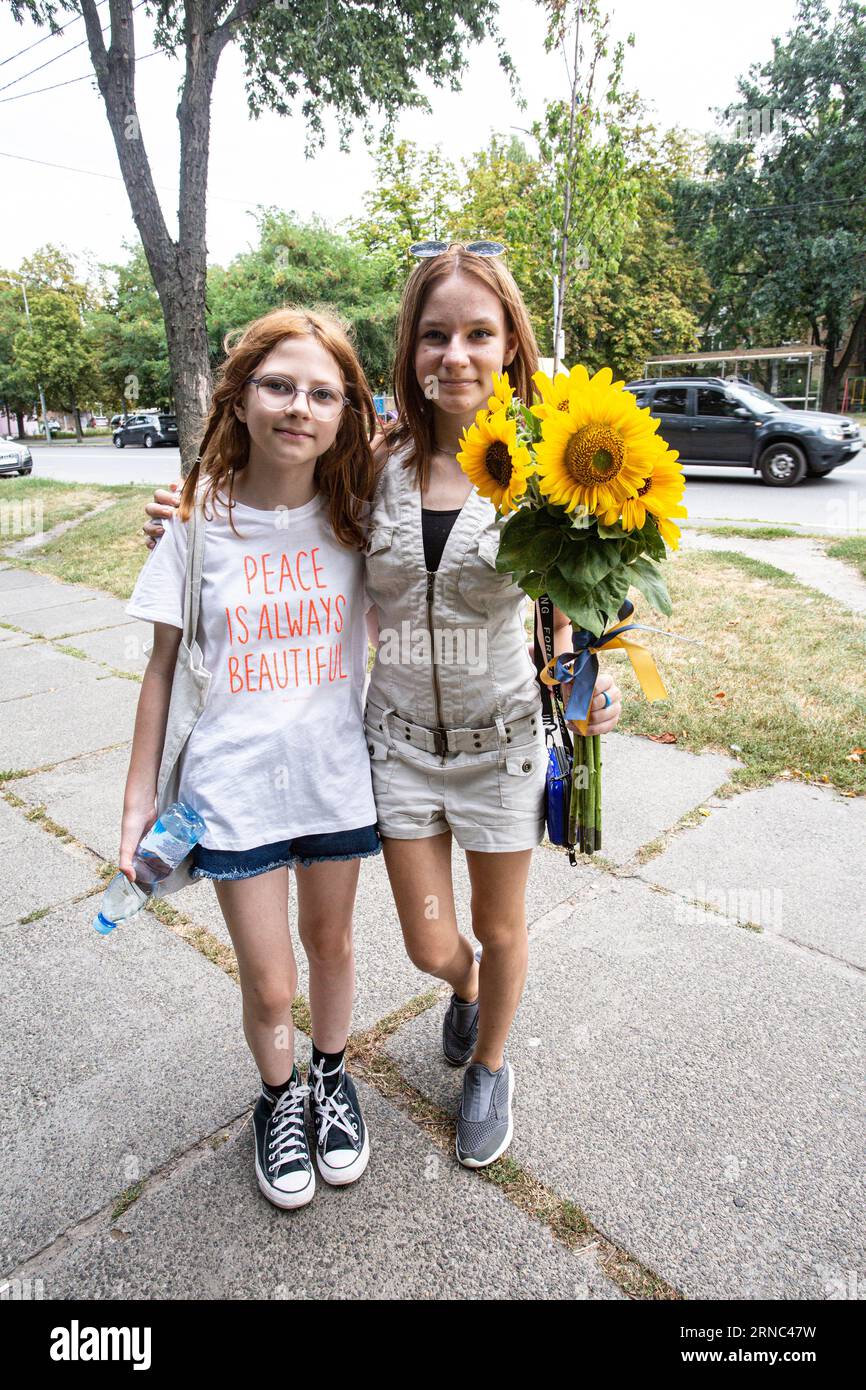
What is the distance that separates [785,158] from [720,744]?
2884 cm

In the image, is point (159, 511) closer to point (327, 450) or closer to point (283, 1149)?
point (327, 450)

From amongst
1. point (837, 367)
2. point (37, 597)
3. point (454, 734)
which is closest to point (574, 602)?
point (454, 734)

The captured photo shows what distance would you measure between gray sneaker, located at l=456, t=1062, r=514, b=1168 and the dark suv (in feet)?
38.5

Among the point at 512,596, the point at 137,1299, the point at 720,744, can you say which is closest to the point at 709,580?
the point at 720,744

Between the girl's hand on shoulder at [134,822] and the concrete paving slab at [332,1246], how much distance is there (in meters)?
0.77

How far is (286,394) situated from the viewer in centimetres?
170

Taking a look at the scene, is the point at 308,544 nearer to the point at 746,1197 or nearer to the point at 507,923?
the point at 507,923

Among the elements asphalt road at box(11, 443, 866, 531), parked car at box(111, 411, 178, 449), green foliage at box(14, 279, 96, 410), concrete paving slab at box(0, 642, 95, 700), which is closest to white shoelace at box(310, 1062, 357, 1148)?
concrete paving slab at box(0, 642, 95, 700)

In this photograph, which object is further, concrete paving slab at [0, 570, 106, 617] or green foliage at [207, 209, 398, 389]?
green foliage at [207, 209, 398, 389]

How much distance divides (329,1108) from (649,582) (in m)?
1.40

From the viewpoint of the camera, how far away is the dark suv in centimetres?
1220

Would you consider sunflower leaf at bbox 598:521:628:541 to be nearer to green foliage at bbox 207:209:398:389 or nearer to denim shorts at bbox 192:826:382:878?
denim shorts at bbox 192:826:382:878

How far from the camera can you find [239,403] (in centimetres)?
177

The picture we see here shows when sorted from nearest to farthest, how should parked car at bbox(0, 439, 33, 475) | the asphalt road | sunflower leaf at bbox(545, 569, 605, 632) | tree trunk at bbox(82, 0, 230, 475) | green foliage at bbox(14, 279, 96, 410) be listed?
sunflower leaf at bbox(545, 569, 605, 632), tree trunk at bbox(82, 0, 230, 475), the asphalt road, parked car at bbox(0, 439, 33, 475), green foliage at bbox(14, 279, 96, 410)
